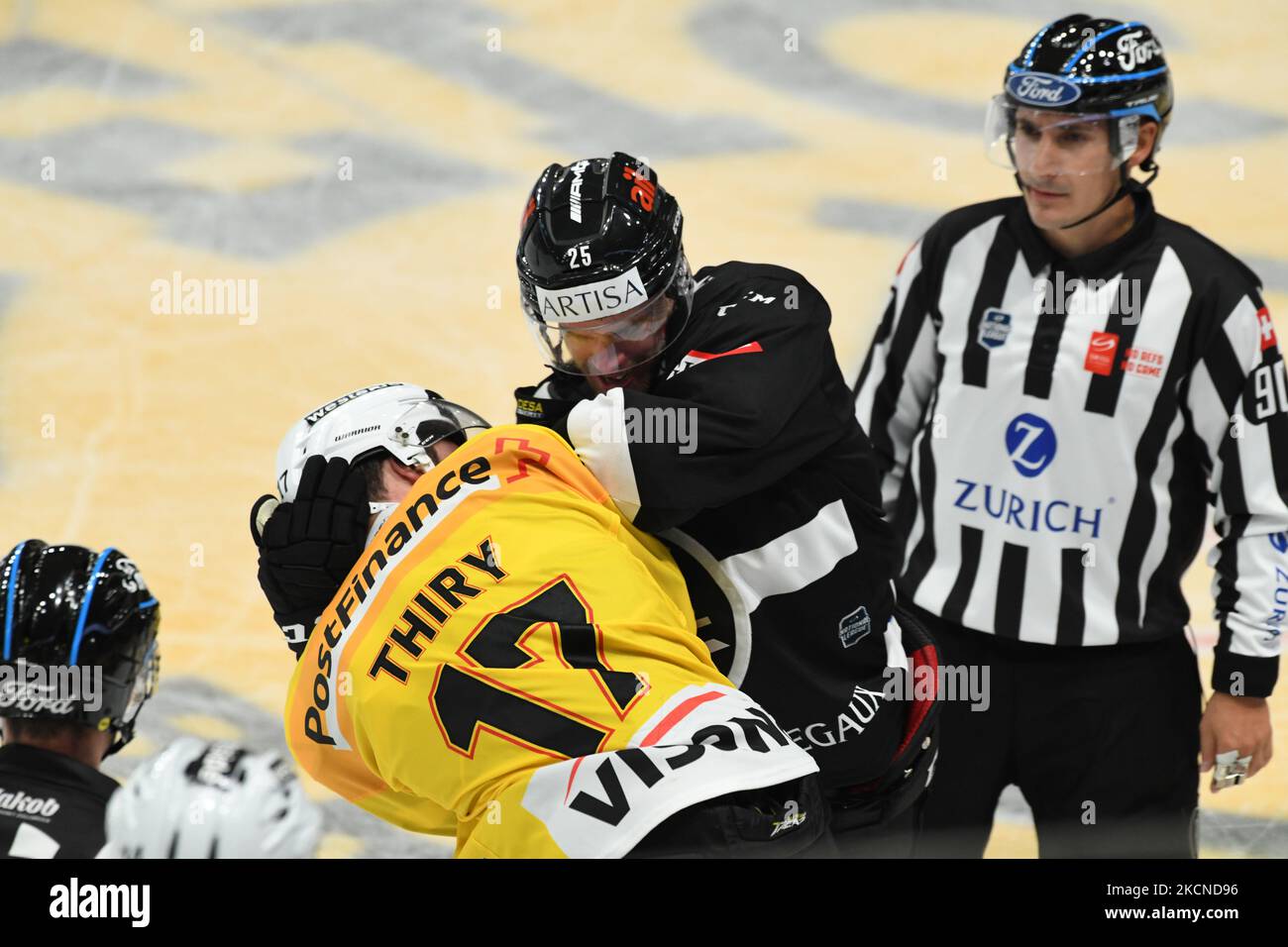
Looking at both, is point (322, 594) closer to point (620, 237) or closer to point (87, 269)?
point (620, 237)

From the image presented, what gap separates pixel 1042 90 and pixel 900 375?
0.72 metres

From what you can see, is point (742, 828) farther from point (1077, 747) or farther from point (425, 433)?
point (1077, 747)

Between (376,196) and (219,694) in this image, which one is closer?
(219,694)

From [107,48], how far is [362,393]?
17.1ft

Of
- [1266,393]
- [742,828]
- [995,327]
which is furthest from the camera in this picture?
[995,327]

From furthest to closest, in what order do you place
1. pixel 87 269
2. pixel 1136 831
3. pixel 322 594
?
1. pixel 87 269
2. pixel 1136 831
3. pixel 322 594

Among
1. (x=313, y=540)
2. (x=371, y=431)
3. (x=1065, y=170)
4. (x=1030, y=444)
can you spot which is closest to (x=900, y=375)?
(x=1030, y=444)

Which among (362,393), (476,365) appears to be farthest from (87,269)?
(362,393)

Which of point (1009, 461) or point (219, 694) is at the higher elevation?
point (1009, 461)

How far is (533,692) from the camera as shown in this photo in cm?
203

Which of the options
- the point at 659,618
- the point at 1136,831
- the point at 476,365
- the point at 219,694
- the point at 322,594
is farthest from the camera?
the point at 476,365

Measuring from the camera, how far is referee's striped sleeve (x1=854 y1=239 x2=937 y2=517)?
12.1 ft

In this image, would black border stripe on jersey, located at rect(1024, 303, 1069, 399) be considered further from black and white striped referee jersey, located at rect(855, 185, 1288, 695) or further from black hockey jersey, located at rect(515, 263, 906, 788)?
black hockey jersey, located at rect(515, 263, 906, 788)

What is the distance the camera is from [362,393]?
108 inches
